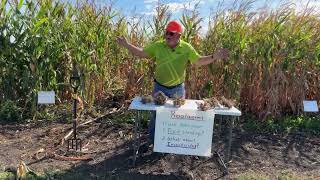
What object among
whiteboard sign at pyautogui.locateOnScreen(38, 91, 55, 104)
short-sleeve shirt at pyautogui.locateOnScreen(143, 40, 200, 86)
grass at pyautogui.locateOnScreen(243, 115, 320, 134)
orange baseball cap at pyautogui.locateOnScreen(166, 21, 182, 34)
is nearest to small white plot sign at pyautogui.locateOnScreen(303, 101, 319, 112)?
grass at pyautogui.locateOnScreen(243, 115, 320, 134)

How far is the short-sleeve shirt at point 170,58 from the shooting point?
21.1 ft

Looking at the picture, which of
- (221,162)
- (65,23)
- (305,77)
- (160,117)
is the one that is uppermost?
(65,23)

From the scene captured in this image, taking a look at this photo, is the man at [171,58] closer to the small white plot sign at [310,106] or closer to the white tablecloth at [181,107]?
the white tablecloth at [181,107]

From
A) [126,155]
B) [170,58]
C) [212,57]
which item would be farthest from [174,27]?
[126,155]

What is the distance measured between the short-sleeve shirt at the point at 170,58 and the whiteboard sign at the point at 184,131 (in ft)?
3.09

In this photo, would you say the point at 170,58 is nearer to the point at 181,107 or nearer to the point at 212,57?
the point at 212,57

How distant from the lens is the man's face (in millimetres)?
6230

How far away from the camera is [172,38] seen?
627 centimetres

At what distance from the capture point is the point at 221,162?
617cm

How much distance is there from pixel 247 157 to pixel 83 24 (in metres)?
3.46

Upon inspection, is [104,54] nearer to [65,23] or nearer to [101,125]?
[65,23]

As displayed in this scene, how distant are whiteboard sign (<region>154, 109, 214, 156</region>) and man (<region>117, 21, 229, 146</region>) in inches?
28.3

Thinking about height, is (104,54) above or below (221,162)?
above

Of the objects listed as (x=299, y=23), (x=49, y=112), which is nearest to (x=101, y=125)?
(x=49, y=112)
